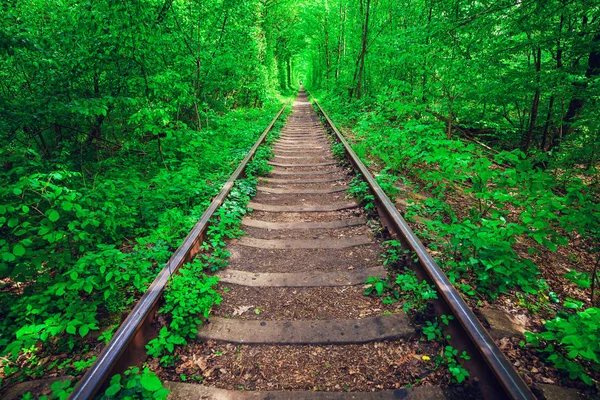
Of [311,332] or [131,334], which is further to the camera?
[311,332]

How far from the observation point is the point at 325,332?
228 centimetres

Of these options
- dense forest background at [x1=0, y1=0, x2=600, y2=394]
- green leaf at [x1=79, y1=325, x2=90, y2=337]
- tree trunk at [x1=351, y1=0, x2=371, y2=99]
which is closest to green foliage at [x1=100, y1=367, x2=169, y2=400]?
dense forest background at [x1=0, y1=0, x2=600, y2=394]

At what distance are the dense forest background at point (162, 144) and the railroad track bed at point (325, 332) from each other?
1.18 feet

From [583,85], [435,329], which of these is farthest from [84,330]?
[583,85]

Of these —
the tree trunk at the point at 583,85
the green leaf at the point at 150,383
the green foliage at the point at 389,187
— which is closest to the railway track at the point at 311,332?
the green leaf at the point at 150,383

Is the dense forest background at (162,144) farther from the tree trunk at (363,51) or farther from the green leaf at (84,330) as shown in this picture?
the tree trunk at (363,51)

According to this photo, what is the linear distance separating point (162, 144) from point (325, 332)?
19.3 feet

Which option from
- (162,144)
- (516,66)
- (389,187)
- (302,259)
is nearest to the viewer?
(302,259)

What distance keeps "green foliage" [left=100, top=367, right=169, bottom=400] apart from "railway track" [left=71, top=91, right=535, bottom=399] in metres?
0.08

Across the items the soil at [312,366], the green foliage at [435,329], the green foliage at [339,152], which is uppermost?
the green foliage at [339,152]

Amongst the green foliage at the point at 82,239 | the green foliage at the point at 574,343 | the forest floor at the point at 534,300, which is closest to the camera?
the green foliage at the point at 574,343

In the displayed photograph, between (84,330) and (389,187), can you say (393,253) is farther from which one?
(84,330)

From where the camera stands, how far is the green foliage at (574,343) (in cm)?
174

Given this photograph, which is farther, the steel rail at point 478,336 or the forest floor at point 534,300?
the forest floor at point 534,300
